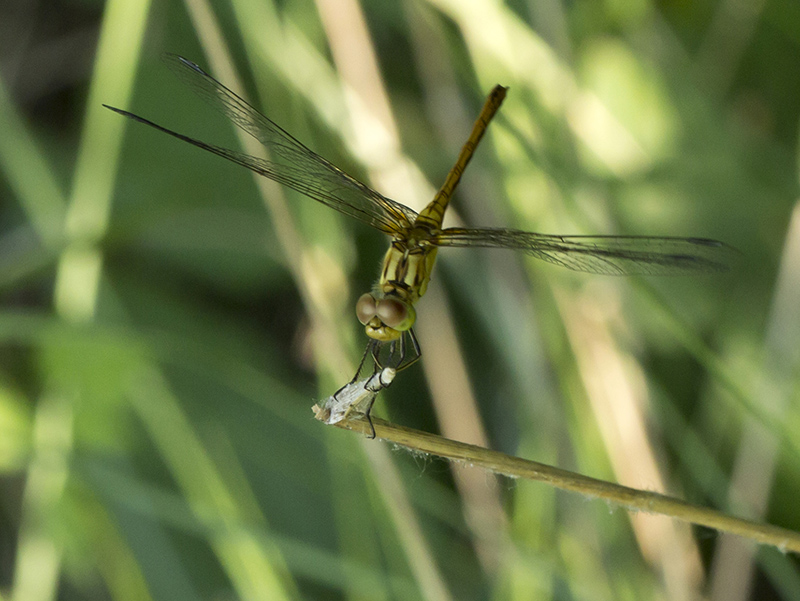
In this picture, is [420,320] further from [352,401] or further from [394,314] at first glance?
[352,401]

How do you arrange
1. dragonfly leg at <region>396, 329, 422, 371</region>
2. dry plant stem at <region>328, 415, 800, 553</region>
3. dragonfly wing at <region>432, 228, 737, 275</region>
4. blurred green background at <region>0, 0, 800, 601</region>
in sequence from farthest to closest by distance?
blurred green background at <region>0, 0, 800, 601</region> < dragonfly leg at <region>396, 329, 422, 371</region> < dragonfly wing at <region>432, 228, 737, 275</region> < dry plant stem at <region>328, 415, 800, 553</region>

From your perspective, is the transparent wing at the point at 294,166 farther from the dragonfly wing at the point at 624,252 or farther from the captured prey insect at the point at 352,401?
the captured prey insect at the point at 352,401

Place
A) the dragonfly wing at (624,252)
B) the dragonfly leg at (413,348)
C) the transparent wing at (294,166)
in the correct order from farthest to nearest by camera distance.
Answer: the transparent wing at (294,166) < the dragonfly leg at (413,348) < the dragonfly wing at (624,252)

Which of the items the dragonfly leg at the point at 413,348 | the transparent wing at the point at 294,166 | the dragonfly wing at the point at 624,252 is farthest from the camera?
the transparent wing at the point at 294,166

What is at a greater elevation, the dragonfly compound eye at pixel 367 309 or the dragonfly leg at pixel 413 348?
the dragonfly compound eye at pixel 367 309

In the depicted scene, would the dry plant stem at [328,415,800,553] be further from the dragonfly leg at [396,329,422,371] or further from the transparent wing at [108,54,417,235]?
the transparent wing at [108,54,417,235]

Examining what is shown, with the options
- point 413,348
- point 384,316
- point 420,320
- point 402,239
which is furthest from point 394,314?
point 420,320

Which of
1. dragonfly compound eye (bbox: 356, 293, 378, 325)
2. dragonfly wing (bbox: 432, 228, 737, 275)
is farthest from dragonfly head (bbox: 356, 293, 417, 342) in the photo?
dragonfly wing (bbox: 432, 228, 737, 275)

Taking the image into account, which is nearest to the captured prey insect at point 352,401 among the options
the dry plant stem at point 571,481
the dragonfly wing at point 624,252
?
the dry plant stem at point 571,481
